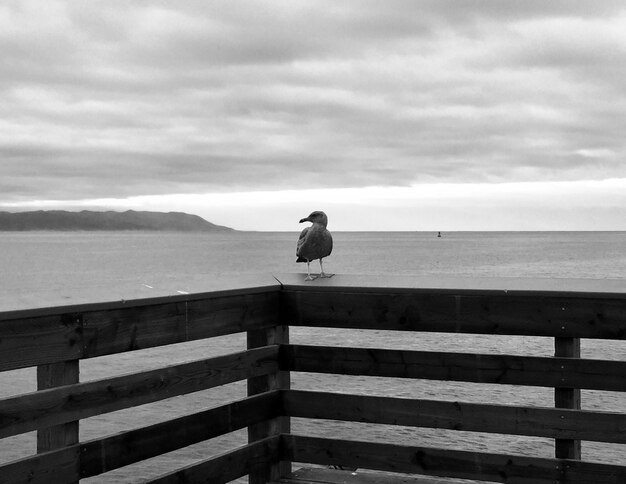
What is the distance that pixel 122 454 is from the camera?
3.20 m

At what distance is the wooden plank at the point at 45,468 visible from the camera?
2.75 m

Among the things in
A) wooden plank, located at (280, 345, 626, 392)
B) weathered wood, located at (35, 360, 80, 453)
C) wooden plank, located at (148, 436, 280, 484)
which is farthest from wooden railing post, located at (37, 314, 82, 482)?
wooden plank, located at (280, 345, 626, 392)

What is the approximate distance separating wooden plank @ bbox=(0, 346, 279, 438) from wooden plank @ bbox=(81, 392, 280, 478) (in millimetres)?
130

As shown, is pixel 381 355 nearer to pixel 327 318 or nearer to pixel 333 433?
pixel 327 318

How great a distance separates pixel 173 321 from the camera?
3521 millimetres

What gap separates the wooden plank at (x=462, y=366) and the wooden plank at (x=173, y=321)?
0.95 ft

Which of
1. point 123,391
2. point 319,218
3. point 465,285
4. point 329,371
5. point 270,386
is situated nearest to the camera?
point 123,391

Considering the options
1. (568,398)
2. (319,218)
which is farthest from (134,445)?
(319,218)

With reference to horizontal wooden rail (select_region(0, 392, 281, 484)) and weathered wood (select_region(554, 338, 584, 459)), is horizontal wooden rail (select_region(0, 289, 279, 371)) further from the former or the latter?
weathered wood (select_region(554, 338, 584, 459))

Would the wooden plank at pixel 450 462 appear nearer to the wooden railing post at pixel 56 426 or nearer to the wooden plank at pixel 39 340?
the wooden railing post at pixel 56 426

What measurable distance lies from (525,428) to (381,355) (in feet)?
2.50

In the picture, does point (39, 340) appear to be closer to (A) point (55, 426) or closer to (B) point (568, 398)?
(A) point (55, 426)

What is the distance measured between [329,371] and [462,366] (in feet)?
2.29

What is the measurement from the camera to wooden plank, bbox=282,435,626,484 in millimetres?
3586
